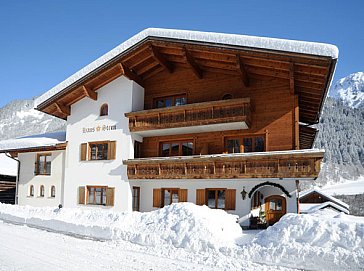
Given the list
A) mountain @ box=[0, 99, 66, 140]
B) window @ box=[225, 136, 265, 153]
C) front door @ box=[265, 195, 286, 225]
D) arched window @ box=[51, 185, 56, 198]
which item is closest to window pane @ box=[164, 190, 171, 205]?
window @ box=[225, 136, 265, 153]

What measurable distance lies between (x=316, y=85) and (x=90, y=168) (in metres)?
13.8

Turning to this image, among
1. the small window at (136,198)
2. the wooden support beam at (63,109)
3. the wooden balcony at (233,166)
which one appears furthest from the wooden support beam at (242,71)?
the wooden support beam at (63,109)

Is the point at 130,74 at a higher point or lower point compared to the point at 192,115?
higher

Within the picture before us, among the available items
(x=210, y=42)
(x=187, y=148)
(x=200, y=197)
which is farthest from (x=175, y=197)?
(x=210, y=42)

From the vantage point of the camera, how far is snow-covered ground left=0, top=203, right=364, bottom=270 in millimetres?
8203

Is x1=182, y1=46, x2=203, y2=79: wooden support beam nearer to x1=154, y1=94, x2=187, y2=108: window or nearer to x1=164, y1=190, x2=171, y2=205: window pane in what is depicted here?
x1=154, y1=94, x2=187, y2=108: window

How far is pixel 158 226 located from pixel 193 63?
376 inches

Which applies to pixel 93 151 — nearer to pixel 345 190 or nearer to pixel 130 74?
pixel 130 74

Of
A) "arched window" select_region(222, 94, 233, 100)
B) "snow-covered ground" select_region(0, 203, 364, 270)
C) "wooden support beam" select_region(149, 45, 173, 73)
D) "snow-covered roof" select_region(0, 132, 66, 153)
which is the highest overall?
"wooden support beam" select_region(149, 45, 173, 73)

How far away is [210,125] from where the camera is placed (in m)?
16.8

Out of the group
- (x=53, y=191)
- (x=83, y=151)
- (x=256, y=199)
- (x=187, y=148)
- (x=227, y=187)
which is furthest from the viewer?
(x=53, y=191)

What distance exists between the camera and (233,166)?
1574cm

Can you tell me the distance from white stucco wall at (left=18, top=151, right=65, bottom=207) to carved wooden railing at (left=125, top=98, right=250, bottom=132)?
659 cm

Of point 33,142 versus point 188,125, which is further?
A: point 33,142
